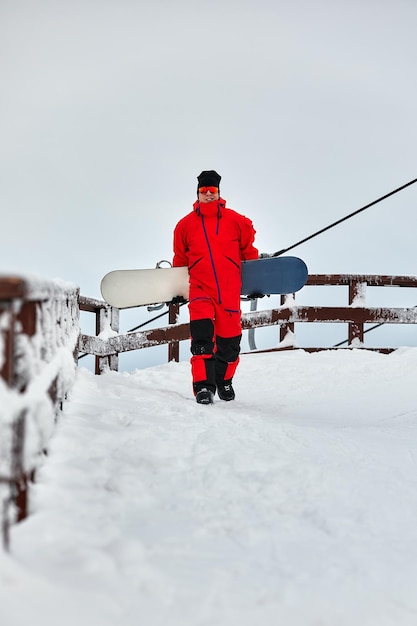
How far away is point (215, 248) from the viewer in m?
4.28

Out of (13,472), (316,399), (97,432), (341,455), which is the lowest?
(316,399)

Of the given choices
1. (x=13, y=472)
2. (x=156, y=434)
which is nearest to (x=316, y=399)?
(x=156, y=434)

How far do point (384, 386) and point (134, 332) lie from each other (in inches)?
121

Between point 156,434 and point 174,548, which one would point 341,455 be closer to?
point 156,434

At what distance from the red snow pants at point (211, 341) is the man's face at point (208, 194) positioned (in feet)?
2.77

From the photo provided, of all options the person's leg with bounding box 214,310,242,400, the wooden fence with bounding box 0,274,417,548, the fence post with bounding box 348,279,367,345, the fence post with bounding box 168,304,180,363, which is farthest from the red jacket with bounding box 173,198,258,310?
the fence post with bounding box 348,279,367,345

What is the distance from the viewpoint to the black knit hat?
446cm

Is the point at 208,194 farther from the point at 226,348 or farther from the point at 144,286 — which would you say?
the point at 226,348

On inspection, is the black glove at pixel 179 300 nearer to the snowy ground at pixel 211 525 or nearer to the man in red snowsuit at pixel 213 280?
the man in red snowsuit at pixel 213 280

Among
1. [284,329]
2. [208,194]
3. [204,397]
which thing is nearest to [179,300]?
[208,194]

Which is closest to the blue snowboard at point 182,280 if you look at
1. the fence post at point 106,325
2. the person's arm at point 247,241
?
the person's arm at point 247,241

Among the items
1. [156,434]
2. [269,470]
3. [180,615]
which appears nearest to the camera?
[180,615]

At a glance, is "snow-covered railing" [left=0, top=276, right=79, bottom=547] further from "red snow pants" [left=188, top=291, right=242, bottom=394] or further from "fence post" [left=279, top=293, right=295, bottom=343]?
"fence post" [left=279, top=293, right=295, bottom=343]

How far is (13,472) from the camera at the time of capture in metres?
1.52
